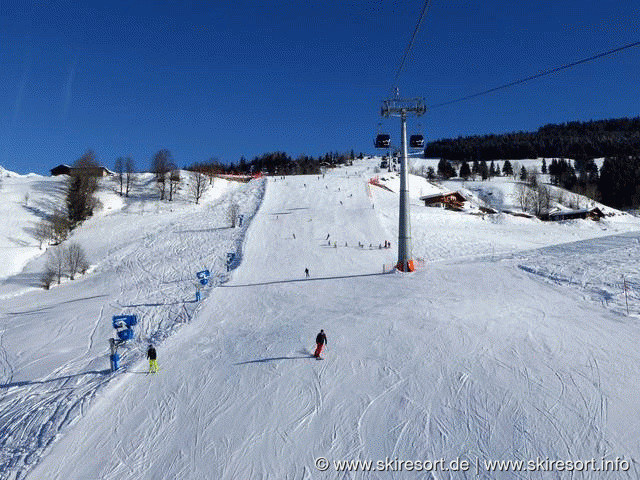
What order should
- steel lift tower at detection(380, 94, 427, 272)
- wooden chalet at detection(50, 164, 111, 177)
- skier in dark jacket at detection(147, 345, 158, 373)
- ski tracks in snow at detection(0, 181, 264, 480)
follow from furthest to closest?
1. wooden chalet at detection(50, 164, 111, 177)
2. steel lift tower at detection(380, 94, 427, 272)
3. skier in dark jacket at detection(147, 345, 158, 373)
4. ski tracks in snow at detection(0, 181, 264, 480)

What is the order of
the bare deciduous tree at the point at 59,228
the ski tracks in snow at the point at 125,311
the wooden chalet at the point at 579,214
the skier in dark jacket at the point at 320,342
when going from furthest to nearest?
the wooden chalet at the point at 579,214, the bare deciduous tree at the point at 59,228, the skier in dark jacket at the point at 320,342, the ski tracks in snow at the point at 125,311

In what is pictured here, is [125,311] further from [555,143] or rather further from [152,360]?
[555,143]

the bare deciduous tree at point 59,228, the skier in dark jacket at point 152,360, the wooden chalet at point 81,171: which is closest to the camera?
the skier in dark jacket at point 152,360

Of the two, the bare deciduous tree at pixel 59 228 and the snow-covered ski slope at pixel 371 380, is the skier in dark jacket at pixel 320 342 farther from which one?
the bare deciduous tree at pixel 59 228

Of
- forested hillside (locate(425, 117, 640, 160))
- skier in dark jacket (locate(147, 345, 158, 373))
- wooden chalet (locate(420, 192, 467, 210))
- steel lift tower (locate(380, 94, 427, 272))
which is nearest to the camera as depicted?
skier in dark jacket (locate(147, 345, 158, 373))

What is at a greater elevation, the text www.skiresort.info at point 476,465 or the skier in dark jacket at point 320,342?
the skier in dark jacket at point 320,342

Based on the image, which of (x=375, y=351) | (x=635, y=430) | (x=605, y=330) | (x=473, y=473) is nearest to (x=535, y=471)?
(x=473, y=473)

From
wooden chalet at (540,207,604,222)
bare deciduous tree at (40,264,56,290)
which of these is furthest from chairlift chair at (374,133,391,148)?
wooden chalet at (540,207,604,222)

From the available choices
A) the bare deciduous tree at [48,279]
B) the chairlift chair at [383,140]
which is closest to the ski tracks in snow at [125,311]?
the bare deciduous tree at [48,279]

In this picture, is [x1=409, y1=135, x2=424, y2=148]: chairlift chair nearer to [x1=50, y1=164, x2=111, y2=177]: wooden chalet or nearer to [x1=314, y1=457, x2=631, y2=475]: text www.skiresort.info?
[x1=314, y1=457, x2=631, y2=475]: text www.skiresort.info

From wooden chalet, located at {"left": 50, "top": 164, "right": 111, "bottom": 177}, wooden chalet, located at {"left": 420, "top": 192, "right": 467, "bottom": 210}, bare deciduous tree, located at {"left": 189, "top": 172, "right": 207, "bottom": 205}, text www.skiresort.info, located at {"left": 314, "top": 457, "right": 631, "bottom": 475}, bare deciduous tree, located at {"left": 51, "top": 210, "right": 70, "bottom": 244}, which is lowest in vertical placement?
text www.skiresort.info, located at {"left": 314, "top": 457, "right": 631, "bottom": 475}

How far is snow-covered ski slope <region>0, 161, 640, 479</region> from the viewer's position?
336 inches

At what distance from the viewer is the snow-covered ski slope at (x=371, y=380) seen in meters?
8.54

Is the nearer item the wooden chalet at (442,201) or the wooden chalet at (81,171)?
the wooden chalet at (442,201)
